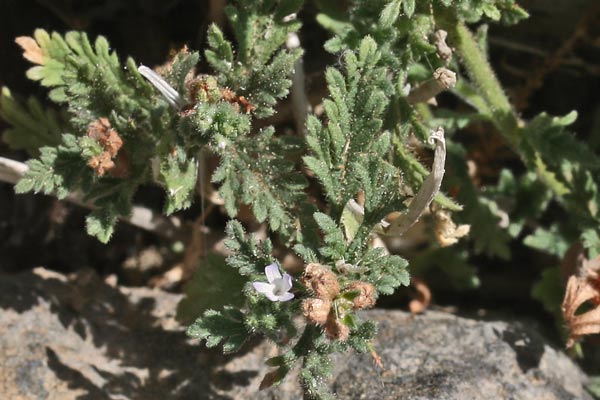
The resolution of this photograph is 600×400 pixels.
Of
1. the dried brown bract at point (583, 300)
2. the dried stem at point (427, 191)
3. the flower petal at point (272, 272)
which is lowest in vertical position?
the dried brown bract at point (583, 300)

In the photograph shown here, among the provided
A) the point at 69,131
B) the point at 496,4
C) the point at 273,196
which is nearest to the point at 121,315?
the point at 69,131

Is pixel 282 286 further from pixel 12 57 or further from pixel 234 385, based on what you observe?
pixel 12 57

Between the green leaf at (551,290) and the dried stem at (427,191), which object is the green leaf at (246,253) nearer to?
the dried stem at (427,191)

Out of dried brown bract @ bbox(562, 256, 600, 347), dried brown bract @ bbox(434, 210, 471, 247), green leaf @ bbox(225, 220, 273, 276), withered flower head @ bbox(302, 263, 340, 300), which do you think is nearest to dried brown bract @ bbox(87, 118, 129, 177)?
green leaf @ bbox(225, 220, 273, 276)

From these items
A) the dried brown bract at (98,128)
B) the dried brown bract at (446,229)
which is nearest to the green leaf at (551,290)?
the dried brown bract at (446,229)

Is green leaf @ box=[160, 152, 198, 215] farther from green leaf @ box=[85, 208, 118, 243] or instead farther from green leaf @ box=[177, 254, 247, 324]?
green leaf @ box=[177, 254, 247, 324]

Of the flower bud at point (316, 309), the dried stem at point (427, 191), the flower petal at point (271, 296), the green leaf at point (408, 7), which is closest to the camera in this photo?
the flower bud at point (316, 309)

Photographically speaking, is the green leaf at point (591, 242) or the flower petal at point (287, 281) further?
the green leaf at point (591, 242)
